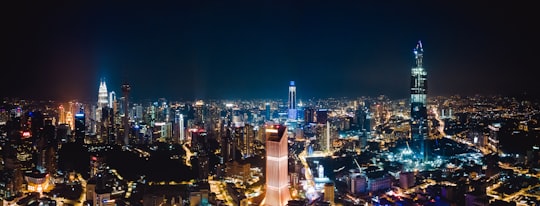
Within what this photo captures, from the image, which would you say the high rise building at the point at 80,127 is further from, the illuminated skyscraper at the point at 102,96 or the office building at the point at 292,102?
the office building at the point at 292,102

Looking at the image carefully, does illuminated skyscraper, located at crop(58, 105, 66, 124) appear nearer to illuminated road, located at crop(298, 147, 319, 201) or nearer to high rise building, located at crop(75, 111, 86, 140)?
high rise building, located at crop(75, 111, 86, 140)

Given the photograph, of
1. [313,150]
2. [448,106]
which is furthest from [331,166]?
[448,106]

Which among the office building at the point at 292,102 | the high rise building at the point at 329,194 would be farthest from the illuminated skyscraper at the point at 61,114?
the high rise building at the point at 329,194

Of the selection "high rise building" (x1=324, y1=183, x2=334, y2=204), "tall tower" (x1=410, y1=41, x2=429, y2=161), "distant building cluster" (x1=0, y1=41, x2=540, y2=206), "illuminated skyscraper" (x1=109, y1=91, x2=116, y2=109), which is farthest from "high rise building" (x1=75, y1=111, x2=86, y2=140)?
"tall tower" (x1=410, y1=41, x2=429, y2=161)

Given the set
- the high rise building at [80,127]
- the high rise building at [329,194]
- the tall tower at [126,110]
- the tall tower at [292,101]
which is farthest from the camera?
the tall tower at [292,101]

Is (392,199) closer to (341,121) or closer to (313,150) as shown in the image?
(313,150)

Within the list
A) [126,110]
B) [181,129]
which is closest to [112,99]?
[126,110]
